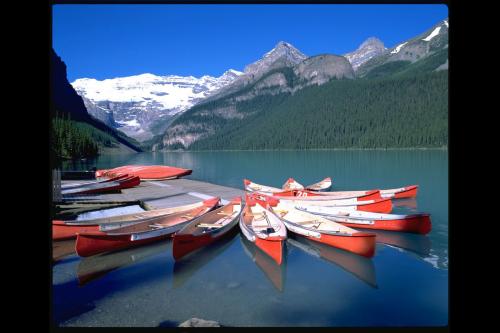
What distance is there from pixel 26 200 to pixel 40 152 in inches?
16.9

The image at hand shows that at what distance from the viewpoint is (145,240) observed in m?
15.8

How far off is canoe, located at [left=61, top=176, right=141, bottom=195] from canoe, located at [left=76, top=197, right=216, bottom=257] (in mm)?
13151

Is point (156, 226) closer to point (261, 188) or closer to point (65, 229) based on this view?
point (65, 229)

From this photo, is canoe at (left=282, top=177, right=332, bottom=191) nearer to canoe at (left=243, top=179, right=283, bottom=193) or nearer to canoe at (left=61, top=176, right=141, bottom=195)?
canoe at (left=243, top=179, right=283, bottom=193)

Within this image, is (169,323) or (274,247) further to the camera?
(274,247)

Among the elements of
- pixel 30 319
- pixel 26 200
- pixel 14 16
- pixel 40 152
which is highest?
pixel 14 16

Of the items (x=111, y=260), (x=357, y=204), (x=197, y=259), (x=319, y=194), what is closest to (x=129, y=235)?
(x=111, y=260)

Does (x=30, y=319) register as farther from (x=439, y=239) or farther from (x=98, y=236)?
(x=439, y=239)

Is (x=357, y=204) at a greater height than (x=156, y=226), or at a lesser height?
greater

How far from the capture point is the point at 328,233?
15188 millimetres

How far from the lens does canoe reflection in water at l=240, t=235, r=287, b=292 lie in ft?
40.5

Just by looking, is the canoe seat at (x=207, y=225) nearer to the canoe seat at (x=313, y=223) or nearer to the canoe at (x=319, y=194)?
the canoe seat at (x=313, y=223)

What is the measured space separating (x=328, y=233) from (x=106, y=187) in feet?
69.6
